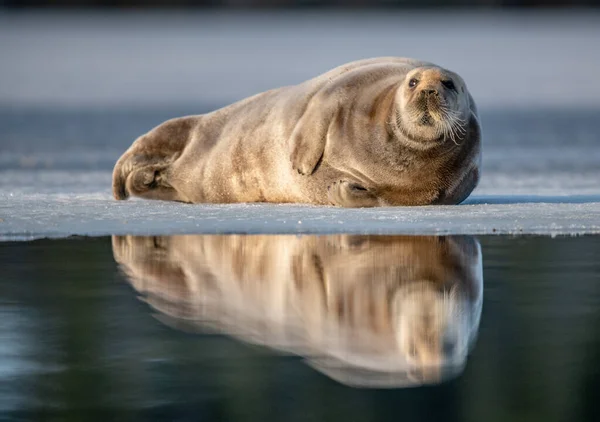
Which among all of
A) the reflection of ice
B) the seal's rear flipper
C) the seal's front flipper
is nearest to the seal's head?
the seal's front flipper

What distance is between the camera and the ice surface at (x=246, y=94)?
21.8 feet

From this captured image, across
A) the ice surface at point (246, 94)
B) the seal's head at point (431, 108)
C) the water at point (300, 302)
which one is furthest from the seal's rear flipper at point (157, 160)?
the seal's head at point (431, 108)

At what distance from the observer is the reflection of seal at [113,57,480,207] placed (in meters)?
7.18

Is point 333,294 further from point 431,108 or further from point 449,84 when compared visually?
point 449,84

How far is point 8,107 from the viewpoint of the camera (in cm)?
1809

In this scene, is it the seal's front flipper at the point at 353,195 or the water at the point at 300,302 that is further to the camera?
the seal's front flipper at the point at 353,195

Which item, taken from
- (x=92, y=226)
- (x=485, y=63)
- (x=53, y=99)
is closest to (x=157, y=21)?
(x=485, y=63)

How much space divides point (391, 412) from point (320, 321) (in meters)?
0.98

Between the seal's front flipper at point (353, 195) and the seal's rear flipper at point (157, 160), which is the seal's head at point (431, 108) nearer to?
the seal's front flipper at point (353, 195)

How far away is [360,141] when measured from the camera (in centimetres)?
734

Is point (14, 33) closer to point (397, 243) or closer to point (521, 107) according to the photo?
point (521, 107)

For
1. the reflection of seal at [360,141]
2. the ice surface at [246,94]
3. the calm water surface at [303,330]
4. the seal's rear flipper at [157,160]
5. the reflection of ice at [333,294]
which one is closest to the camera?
the calm water surface at [303,330]

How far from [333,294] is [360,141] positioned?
2809 millimetres

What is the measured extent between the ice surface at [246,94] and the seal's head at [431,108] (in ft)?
1.29
